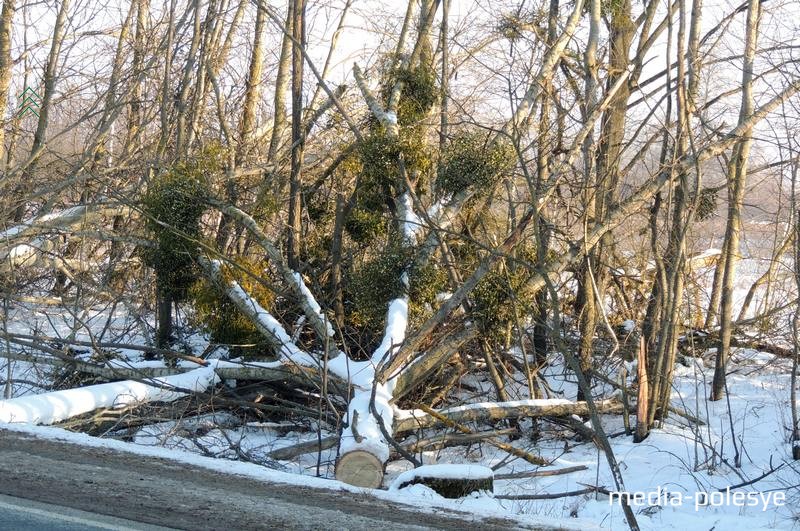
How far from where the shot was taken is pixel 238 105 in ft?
51.2

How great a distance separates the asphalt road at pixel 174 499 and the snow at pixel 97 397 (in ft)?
5.01

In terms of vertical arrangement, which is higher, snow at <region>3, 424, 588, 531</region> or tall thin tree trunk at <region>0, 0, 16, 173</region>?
tall thin tree trunk at <region>0, 0, 16, 173</region>

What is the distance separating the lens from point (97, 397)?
7910 mm

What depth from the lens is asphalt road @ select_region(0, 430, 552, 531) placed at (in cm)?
430

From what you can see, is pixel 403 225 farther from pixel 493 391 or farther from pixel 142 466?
pixel 142 466

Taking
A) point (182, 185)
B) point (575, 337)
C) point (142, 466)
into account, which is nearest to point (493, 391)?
point (575, 337)

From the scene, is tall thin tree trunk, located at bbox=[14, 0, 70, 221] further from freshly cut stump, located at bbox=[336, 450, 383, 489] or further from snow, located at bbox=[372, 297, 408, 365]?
freshly cut stump, located at bbox=[336, 450, 383, 489]

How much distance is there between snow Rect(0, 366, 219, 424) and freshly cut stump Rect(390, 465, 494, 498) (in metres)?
3.42

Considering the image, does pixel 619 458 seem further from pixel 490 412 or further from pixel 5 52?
pixel 5 52

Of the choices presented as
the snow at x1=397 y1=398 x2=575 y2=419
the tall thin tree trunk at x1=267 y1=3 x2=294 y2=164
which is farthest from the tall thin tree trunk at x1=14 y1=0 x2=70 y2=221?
the snow at x1=397 y1=398 x2=575 y2=419

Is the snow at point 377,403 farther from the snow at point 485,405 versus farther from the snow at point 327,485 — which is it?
the snow at point 327,485

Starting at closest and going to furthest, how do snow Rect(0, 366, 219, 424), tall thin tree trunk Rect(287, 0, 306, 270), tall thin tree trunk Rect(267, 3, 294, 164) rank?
snow Rect(0, 366, 219, 424), tall thin tree trunk Rect(287, 0, 306, 270), tall thin tree trunk Rect(267, 3, 294, 164)

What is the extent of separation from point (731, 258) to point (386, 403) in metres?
5.45

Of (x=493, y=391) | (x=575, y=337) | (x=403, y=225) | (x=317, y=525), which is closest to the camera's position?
(x=317, y=525)
